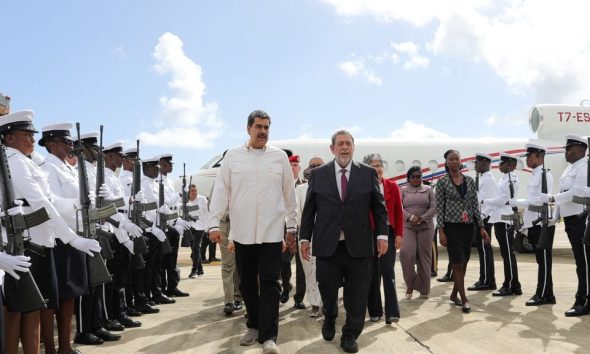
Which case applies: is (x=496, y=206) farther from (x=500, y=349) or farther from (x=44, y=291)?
(x=44, y=291)

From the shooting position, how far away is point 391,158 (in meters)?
16.1

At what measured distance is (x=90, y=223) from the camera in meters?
4.73

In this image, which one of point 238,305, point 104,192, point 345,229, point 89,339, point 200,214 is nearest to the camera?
point 345,229

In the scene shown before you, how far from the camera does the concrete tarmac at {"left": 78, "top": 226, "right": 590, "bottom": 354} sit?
4.85m

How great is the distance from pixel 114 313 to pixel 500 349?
12.8 feet

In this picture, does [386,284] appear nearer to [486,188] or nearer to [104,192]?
[104,192]

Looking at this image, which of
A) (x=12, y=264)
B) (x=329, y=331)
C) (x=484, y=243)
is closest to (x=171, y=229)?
(x=329, y=331)

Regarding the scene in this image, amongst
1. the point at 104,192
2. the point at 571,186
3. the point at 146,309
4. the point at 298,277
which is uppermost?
the point at 104,192

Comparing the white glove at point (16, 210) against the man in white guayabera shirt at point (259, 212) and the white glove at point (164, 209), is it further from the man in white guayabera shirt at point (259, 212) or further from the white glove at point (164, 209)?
the white glove at point (164, 209)

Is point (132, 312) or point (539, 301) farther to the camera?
point (539, 301)

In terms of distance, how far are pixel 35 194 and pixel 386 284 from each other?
376 centimetres

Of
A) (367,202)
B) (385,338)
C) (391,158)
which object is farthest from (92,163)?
(391,158)

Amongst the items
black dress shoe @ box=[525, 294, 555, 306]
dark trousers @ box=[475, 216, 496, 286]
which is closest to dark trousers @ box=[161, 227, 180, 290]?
dark trousers @ box=[475, 216, 496, 286]

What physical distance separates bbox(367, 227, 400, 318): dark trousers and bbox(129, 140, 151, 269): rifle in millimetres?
2564
